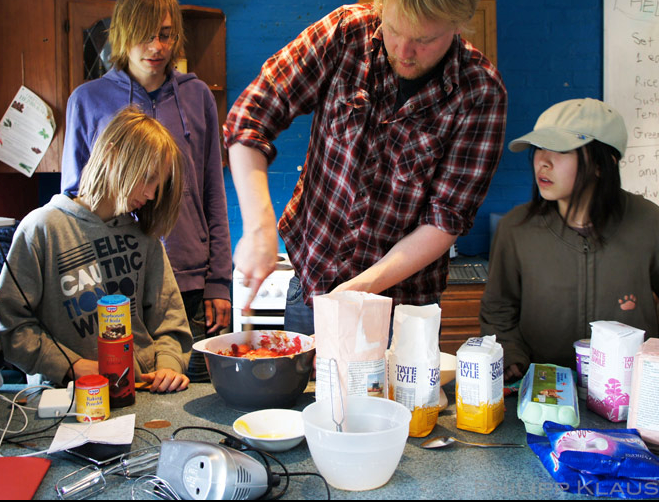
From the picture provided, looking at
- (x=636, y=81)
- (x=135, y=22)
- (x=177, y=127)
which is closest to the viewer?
(x=135, y=22)

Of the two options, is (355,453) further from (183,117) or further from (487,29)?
(487,29)

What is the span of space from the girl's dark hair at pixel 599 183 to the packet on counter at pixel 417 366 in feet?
2.64

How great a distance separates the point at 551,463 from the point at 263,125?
33.2 inches

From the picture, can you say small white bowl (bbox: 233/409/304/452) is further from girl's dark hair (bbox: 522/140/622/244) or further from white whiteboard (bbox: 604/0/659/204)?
white whiteboard (bbox: 604/0/659/204)

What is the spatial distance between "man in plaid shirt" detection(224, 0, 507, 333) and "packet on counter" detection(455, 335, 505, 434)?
26 cm

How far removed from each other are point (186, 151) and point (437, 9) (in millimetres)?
1037

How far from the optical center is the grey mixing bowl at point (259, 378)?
114cm

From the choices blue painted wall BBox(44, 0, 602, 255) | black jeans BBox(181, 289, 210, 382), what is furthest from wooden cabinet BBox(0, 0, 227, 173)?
black jeans BBox(181, 289, 210, 382)

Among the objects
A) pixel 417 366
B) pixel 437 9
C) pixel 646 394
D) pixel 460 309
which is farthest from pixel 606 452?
pixel 460 309

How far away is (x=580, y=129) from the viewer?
167cm

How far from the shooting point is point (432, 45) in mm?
1191

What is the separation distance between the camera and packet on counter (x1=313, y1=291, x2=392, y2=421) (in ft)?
3.25

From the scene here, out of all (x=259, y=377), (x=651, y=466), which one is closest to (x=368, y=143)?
(x=259, y=377)

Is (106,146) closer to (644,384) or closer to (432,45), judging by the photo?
(432,45)
